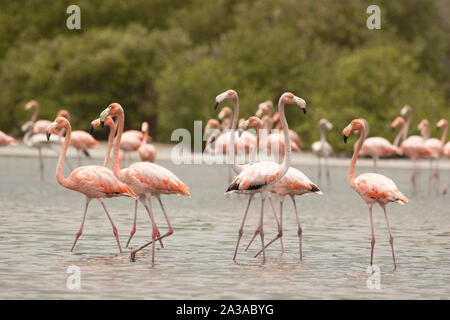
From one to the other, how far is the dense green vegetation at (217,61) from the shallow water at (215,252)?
14.5 m

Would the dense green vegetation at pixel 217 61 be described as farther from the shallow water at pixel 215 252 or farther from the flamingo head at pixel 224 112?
the shallow water at pixel 215 252

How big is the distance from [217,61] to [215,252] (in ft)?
88.0

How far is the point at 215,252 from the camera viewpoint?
34.5 feet

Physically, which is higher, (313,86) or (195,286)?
(313,86)

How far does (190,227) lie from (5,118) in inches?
1157

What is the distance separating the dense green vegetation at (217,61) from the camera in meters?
31.2

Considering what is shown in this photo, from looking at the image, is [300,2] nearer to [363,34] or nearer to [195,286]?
[363,34]

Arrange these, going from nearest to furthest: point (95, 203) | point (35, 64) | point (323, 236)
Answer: point (323, 236), point (95, 203), point (35, 64)

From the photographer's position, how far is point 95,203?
631 inches

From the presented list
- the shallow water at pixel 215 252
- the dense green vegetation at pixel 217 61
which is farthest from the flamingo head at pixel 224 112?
the dense green vegetation at pixel 217 61

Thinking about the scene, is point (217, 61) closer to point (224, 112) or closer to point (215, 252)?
point (224, 112)

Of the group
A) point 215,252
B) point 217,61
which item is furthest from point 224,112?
point 217,61

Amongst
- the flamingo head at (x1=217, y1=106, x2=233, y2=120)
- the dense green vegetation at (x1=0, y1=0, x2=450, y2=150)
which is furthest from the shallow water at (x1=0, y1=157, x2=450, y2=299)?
the dense green vegetation at (x1=0, y1=0, x2=450, y2=150)
